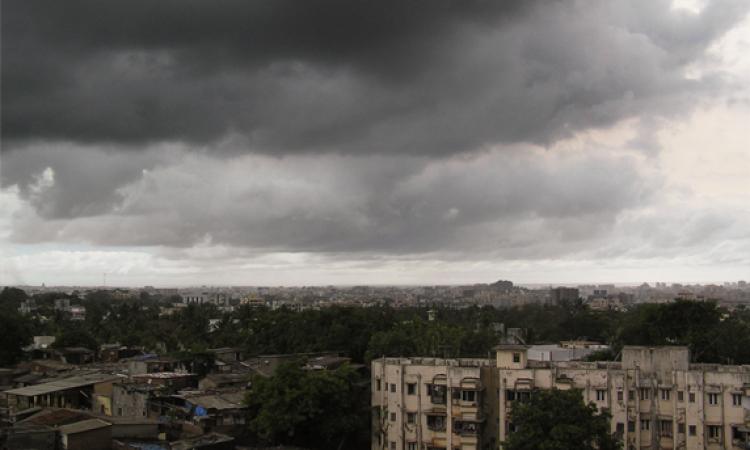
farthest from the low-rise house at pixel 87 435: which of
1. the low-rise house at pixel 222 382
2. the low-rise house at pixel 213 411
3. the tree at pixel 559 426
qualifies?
the tree at pixel 559 426

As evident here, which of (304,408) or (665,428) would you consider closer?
(665,428)

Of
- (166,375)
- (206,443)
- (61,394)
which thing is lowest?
(206,443)

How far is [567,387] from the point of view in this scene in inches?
1235

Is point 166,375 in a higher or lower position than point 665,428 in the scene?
higher

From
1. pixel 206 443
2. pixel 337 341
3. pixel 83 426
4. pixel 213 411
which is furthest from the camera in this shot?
pixel 337 341

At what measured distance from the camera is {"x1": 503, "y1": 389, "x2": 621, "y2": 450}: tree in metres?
24.7

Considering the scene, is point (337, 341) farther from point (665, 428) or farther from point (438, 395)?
point (665, 428)

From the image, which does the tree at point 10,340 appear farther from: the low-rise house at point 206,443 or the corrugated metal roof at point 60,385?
the low-rise house at point 206,443

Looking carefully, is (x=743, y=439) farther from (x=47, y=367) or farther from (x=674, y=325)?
(x=47, y=367)

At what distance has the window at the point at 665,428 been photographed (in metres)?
31.3

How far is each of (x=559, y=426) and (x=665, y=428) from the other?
945 cm

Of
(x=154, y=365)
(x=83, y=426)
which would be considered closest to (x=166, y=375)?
(x=154, y=365)

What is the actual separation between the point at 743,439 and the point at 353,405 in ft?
58.0

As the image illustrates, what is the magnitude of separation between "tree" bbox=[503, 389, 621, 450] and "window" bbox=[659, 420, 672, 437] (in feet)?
21.0
